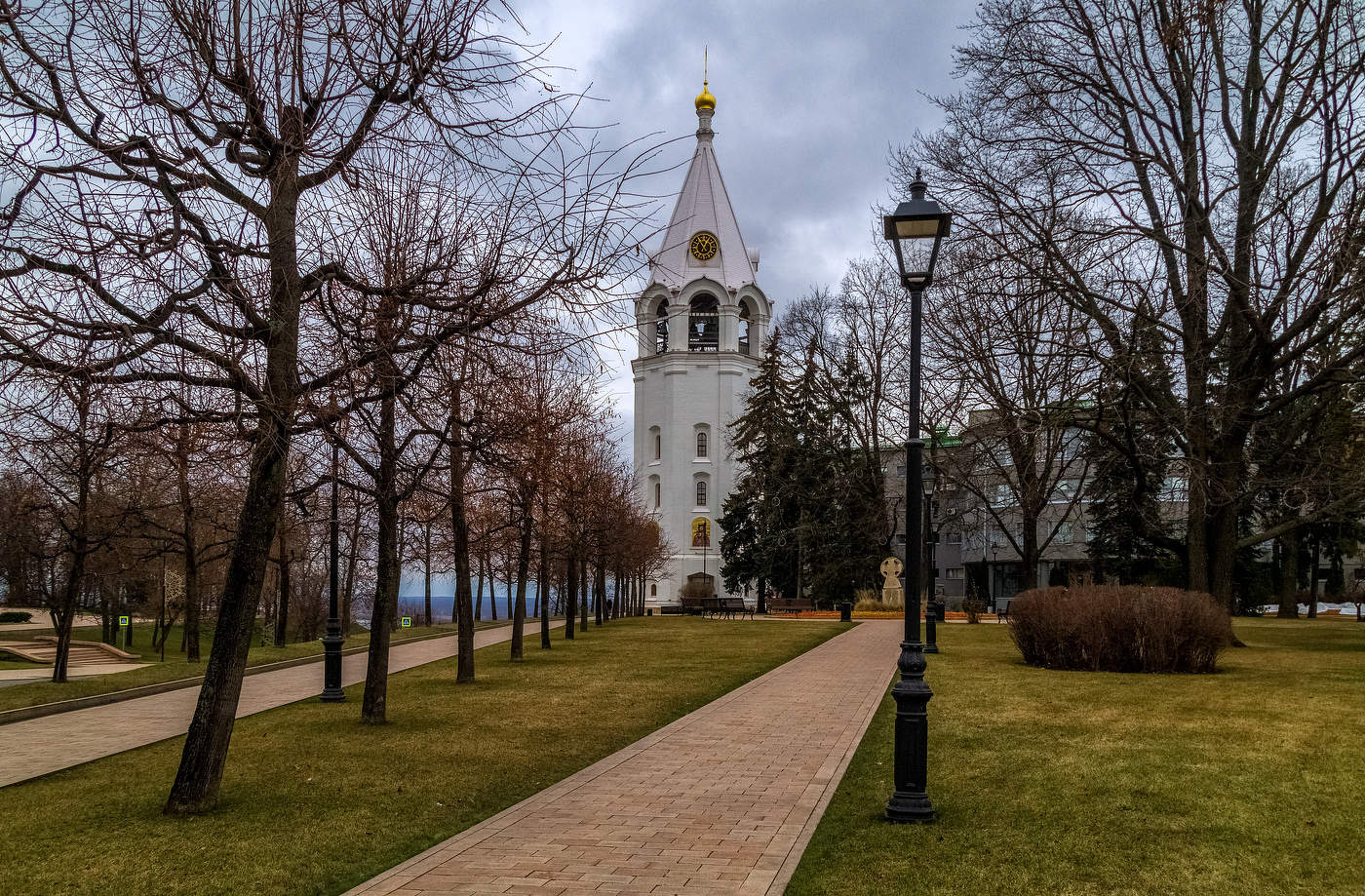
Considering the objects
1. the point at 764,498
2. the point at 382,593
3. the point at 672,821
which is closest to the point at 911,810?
the point at 672,821

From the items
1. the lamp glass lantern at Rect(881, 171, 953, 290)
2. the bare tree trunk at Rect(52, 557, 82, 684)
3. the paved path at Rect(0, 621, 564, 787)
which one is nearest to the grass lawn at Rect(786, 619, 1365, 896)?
the lamp glass lantern at Rect(881, 171, 953, 290)

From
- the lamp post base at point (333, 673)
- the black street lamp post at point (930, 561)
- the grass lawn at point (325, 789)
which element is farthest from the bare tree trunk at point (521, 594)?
the black street lamp post at point (930, 561)

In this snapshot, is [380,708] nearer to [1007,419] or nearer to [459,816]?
[459,816]

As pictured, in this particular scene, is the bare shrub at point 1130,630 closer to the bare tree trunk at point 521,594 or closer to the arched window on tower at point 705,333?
the bare tree trunk at point 521,594

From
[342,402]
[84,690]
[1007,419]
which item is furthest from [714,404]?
[342,402]

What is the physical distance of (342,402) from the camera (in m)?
9.31

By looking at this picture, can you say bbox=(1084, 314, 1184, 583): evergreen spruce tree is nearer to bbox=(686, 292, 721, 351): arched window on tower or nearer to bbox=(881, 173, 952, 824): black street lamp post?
bbox=(881, 173, 952, 824): black street lamp post

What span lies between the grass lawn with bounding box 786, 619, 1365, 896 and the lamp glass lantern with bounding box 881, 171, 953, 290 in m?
4.20

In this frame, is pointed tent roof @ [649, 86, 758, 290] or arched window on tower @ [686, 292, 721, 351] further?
arched window on tower @ [686, 292, 721, 351]

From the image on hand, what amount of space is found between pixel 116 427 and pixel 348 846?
128 inches

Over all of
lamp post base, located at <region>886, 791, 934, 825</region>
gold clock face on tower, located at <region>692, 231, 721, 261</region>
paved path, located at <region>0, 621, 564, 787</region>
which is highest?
gold clock face on tower, located at <region>692, 231, 721, 261</region>

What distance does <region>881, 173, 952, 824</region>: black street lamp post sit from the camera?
27.1 feet

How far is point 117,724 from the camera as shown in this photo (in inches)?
564

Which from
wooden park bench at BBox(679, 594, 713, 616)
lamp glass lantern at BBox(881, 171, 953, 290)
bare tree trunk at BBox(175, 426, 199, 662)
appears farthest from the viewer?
wooden park bench at BBox(679, 594, 713, 616)
